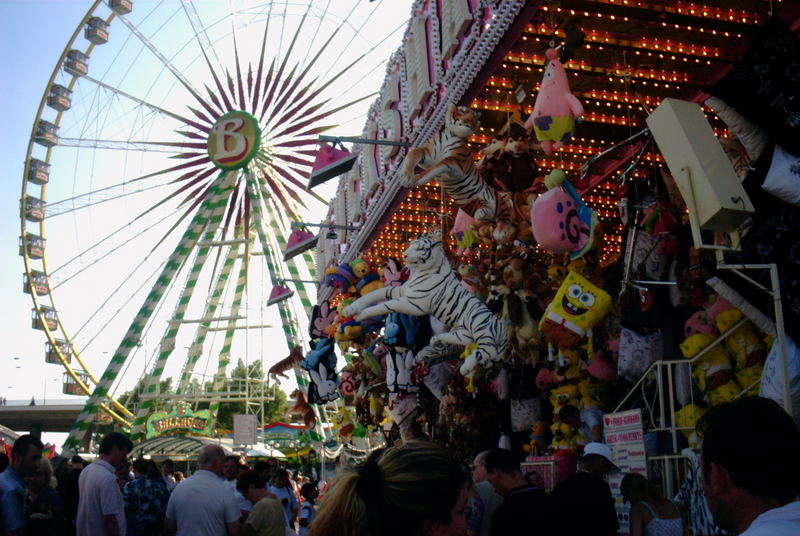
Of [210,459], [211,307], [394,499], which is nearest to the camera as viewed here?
[394,499]

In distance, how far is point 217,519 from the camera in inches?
187

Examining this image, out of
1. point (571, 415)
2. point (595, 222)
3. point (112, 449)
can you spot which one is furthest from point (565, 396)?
point (112, 449)

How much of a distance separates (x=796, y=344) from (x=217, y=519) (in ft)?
11.2

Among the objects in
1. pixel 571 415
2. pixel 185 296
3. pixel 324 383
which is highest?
pixel 185 296

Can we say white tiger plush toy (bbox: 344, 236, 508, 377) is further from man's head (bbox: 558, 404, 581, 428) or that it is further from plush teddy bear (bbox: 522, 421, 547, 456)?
plush teddy bear (bbox: 522, 421, 547, 456)

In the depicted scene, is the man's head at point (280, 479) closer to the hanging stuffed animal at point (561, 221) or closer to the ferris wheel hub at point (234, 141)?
the hanging stuffed animal at point (561, 221)

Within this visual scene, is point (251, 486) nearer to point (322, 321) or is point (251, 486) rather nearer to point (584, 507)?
point (584, 507)

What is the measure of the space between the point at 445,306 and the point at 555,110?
1907 millimetres

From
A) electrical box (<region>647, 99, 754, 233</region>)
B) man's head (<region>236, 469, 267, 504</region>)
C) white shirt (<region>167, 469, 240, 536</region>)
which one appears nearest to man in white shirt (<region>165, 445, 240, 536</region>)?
white shirt (<region>167, 469, 240, 536</region>)

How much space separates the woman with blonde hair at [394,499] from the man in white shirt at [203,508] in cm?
296

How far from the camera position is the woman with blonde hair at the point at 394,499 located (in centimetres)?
197

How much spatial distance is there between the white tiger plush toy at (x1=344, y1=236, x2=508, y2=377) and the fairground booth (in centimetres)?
2

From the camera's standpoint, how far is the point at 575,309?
548cm

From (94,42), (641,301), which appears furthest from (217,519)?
(94,42)
